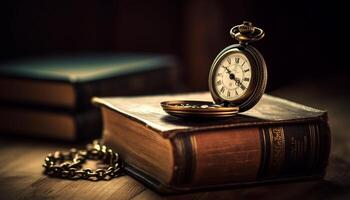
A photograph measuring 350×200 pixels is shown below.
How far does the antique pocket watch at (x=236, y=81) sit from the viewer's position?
5.75ft

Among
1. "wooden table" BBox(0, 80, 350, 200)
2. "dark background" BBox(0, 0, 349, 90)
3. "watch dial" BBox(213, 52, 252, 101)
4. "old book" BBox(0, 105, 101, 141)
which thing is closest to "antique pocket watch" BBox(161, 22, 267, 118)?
"watch dial" BBox(213, 52, 252, 101)

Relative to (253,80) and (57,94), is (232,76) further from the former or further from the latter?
(57,94)

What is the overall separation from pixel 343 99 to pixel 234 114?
99 cm

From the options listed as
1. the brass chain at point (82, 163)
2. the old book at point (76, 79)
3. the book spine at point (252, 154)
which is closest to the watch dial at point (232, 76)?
the book spine at point (252, 154)

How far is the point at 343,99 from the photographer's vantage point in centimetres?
260

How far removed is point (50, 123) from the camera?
241cm

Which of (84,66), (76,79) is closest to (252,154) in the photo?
(76,79)

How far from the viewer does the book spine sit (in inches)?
66.4

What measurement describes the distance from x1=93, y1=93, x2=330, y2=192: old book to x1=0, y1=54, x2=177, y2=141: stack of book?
1.56 feet

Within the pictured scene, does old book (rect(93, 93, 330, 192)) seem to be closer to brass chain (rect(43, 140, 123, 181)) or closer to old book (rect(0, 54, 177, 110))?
brass chain (rect(43, 140, 123, 181))

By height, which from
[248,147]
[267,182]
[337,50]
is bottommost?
[267,182]

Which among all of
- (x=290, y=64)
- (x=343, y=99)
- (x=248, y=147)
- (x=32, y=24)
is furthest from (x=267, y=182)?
(x=32, y=24)

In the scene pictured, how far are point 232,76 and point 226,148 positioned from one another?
249mm

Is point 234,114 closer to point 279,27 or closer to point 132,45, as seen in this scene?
point 279,27
